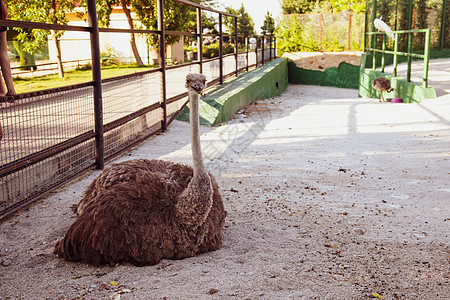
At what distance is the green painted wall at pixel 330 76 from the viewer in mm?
19938

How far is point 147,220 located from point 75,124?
8.27 feet

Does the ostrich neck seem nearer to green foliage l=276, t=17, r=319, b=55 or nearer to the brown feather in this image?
the brown feather

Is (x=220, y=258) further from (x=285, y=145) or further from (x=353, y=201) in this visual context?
(x=285, y=145)

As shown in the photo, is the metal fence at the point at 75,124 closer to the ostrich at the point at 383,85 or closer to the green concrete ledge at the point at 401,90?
the green concrete ledge at the point at 401,90

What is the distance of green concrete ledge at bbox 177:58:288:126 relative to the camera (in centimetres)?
846

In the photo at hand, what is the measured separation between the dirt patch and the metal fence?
13009 millimetres

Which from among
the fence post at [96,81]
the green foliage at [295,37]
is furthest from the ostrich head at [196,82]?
the green foliage at [295,37]

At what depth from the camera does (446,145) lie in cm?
654

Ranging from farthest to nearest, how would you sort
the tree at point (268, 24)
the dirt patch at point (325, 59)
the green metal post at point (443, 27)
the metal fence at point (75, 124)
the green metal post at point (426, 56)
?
the tree at point (268, 24) < the dirt patch at point (325, 59) < the green metal post at point (443, 27) < the green metal post at point (426, 56) < the metal fence at point (75, 124)

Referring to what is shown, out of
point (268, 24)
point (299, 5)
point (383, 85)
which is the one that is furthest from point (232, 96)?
point (268, 24)

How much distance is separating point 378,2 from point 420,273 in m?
14.3

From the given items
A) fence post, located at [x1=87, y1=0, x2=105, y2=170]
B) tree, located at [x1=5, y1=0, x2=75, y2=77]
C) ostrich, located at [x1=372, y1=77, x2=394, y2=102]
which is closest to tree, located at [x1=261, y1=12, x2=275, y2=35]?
tree, located at [x1=5, y1=0, x2=75, y2=77]

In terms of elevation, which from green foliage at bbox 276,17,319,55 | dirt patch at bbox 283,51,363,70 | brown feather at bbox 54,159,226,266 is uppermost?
green foliage at bbox 276,17,319,55

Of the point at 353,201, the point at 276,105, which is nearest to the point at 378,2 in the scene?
the point at 276,105
